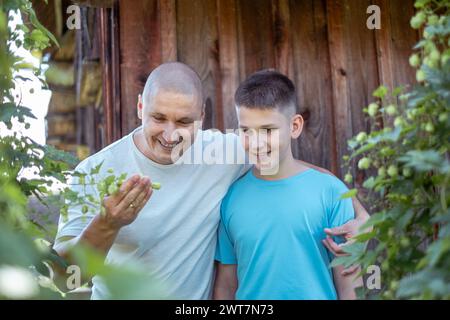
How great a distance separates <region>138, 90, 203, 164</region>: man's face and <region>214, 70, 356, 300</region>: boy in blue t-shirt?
216 millimetres

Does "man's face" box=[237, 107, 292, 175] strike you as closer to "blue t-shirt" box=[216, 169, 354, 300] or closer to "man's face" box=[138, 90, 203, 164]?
"blue t-shirt" box=[216, 169, 354, 300]

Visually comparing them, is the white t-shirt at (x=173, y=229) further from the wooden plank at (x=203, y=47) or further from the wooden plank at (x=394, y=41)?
the wooden plank at (x=394, y=41)

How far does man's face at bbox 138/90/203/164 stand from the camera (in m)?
2.88

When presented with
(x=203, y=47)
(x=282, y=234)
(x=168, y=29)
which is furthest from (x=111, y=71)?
(x=282, y=234)

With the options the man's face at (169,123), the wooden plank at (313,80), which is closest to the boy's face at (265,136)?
the man's face at (169,123)

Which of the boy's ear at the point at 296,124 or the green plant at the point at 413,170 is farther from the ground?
the boy's ear at the point at 296,124

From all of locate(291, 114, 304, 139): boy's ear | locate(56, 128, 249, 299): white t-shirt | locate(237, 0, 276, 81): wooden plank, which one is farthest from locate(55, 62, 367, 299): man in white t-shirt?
locate(237, 0, 276, 81): wooden plank

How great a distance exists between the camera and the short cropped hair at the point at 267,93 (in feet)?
9.57

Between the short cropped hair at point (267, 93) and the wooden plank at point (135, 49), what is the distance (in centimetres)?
77

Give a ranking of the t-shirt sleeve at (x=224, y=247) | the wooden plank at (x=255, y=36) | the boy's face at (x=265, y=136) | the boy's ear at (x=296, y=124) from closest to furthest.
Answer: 1. the boy's face at (x=265, y=136)
2. the t-shirt sleeve at (x=224, y=247)
3. the boy's ear at (x=296, y=124)
4. the wooden plank at (x=255, y=36)
